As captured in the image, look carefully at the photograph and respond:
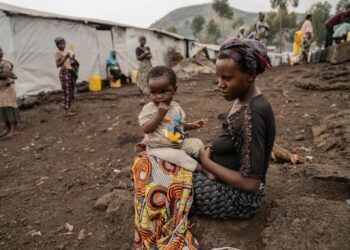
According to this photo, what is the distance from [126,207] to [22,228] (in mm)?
1145

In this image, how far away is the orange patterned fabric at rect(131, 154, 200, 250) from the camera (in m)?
1.74

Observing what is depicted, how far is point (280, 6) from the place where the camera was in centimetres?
2855

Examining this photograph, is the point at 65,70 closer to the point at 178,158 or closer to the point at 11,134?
the point at 11,134

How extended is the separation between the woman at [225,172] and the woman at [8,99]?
512 cm

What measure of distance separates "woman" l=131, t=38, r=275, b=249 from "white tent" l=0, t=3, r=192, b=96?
882 centimetres

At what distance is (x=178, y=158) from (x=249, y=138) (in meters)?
0.49

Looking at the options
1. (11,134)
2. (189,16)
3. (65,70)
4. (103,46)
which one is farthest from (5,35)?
(189,16)

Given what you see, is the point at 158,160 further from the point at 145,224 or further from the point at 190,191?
the point at 145,224

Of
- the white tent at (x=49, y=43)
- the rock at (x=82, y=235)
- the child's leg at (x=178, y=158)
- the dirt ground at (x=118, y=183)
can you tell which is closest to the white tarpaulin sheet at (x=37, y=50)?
the white tent at (x=49, y=43)

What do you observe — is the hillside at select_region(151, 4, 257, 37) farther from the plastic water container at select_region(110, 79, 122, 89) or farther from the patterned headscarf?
the patterned headscarf

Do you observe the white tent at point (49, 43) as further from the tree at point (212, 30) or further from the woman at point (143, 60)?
the tree at point (212, 30)

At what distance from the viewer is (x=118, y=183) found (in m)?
3.65

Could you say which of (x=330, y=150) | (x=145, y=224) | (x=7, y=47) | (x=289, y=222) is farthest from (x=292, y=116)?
(x=7, y=47)

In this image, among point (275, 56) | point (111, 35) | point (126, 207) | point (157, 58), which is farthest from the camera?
point (275, 56)
